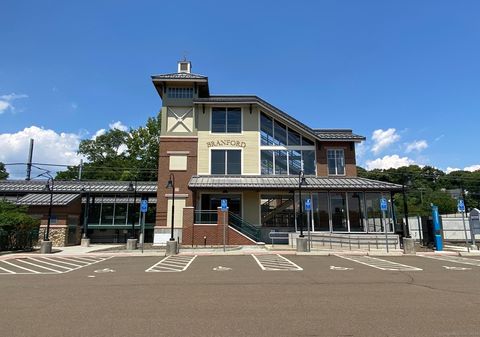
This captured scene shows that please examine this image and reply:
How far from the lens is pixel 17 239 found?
24172mm

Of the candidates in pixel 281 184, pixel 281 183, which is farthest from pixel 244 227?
pixel 281 183

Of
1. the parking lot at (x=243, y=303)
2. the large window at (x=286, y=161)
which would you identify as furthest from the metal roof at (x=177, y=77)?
the parking lot at (x=243, y=303)

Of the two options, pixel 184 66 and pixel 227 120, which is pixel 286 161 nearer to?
pixel 227 120

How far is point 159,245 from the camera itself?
27781mm

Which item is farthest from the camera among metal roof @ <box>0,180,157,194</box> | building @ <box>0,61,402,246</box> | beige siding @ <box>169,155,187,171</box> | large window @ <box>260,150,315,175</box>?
metal roof @ <box>0,180,157,194</box>

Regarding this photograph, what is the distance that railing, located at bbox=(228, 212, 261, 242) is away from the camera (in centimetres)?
2670

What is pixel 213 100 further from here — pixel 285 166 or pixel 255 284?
pixel 255 284

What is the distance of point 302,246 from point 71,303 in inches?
620

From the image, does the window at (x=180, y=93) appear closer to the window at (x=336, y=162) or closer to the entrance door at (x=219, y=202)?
the entrance door at (x=219, y=202)

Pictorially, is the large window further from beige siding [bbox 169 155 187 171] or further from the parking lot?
the parking lot

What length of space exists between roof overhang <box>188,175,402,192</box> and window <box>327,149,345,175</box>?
1851mm

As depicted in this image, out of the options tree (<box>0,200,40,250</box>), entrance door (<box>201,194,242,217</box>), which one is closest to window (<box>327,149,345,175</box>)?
entrance door (<box>201,194,242,217</box>)

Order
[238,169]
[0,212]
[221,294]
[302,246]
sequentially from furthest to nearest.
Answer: [238,169] → [0,212] → [302,246] → [221,294]

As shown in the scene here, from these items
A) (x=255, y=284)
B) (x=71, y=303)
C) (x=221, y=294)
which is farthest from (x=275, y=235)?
(x=71, y=303)
